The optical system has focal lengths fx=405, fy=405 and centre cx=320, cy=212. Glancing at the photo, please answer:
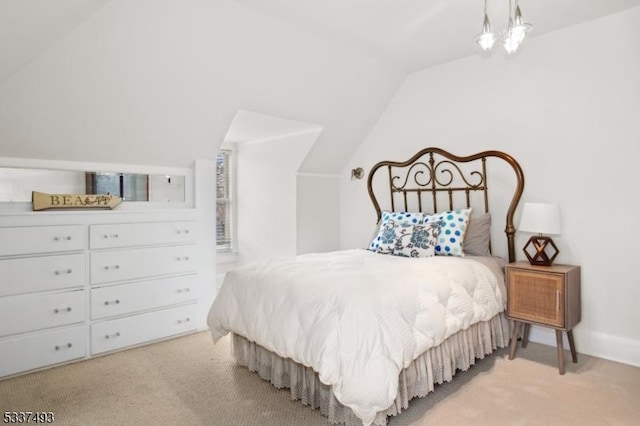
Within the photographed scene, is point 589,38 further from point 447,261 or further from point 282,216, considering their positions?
point 282,216

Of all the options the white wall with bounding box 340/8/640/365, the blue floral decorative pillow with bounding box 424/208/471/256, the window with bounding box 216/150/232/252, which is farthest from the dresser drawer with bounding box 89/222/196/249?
the white wall with bounding box 340/8/640/365

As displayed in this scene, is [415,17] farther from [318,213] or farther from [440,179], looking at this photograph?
[318,213]

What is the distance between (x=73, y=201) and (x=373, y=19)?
8.19ft

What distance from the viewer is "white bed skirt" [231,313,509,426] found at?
203 centimetres

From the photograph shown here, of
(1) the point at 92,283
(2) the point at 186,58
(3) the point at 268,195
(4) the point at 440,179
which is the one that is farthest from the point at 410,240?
(1) the point at 92,283

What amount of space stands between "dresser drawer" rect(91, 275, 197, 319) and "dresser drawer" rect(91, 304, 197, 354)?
0.23ft

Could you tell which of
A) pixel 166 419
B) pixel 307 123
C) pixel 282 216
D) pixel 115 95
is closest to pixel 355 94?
pixel 307 123

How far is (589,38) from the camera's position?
2957 millimetres

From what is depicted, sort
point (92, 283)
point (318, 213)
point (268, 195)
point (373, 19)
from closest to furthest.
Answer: point (373, 19) < point (92, 283) < point (318, 213) < point (268, 195)

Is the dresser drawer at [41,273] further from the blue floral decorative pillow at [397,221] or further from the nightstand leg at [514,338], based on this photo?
the nightstand leg at [514,338]

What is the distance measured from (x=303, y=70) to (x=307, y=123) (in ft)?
2.25

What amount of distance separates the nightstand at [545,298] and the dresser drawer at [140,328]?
2572 millimetres

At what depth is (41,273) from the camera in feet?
8.98

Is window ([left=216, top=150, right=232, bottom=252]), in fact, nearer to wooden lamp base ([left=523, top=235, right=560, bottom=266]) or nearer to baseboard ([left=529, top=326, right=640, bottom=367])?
wooden lamp base ([left=523, top=235, right=560, bottom=266])
